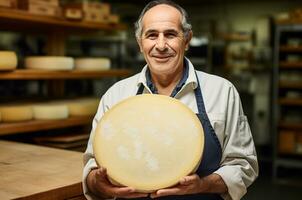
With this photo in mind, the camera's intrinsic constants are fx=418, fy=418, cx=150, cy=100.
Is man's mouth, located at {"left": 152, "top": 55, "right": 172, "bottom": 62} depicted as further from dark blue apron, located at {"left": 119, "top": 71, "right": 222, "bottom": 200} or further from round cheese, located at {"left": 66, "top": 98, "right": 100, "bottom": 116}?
round cheese, located at {"left": 66, "top": 98, "right": 100, "bottom": 116}

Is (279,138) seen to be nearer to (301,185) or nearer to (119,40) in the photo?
(301,185)

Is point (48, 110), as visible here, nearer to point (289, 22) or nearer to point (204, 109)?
point (204, 109)

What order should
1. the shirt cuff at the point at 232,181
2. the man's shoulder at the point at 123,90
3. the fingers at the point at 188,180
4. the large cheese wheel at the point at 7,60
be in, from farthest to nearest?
the large cheese wheel at the point at 7,60 < the man's shoulder at the point at 123,90 < the shirt cuff at the point at 232,181 < the fingers at the point at 188,180

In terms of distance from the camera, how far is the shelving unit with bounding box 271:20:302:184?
16.7 feet

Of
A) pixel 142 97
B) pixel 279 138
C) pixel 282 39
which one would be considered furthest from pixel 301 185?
pixel 142 97

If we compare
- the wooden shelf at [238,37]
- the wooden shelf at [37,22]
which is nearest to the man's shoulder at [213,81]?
the wooden shelf at [37,22]

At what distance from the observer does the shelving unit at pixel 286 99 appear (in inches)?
200

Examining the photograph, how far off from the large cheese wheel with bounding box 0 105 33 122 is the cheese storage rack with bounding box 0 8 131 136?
68 mm

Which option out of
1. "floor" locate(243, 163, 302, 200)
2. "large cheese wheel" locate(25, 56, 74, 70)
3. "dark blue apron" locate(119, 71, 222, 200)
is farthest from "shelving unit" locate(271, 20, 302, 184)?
"dark blue apron" locate(119, 71, 222, 200)

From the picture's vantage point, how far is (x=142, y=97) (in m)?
1.39

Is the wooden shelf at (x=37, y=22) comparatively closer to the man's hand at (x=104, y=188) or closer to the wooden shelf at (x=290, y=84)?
the man's hand at (x=104, y=188)

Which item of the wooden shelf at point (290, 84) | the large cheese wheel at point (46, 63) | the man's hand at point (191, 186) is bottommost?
the wooden shelf at point (290, 84)

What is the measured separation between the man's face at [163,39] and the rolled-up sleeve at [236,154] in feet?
0.81

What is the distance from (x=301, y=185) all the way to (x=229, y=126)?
380cm
